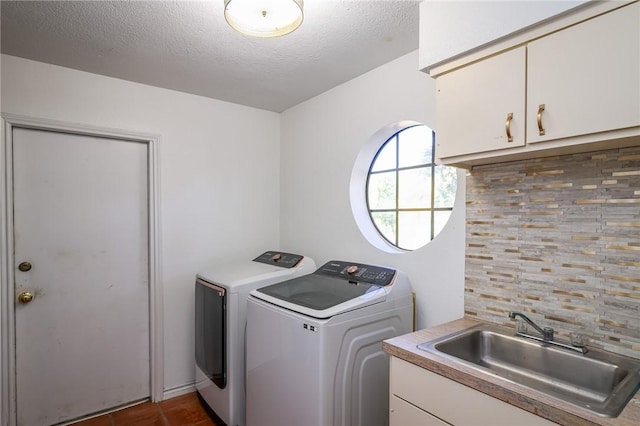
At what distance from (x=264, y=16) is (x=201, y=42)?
2.06 feet

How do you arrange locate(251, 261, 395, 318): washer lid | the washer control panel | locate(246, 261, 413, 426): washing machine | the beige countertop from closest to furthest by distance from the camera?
1. the beige countertop
2. locate(246, 261, 413, 426): washing machine
3. locate(251, 261, 395, 318): washer lid
4. the washer control panel

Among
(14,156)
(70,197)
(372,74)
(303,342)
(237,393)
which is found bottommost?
(237,393)

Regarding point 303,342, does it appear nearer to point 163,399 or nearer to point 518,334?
point 518,334

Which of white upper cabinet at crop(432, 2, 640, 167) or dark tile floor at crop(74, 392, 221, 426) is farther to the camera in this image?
dark tile floor at crop(74, 392, 221, 426)

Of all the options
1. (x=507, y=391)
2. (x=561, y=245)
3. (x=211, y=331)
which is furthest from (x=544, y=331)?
(x=211, y=331)

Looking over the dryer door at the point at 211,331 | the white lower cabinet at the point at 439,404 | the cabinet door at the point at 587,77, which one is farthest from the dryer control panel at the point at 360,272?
the cabinet door at the point at 587,77

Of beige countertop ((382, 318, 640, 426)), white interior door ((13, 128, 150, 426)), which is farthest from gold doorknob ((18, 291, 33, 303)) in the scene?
beige countertop ((382, 318, 640, 426))

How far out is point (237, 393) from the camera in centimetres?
209

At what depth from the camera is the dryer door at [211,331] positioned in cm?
212

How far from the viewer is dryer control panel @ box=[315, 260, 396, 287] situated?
73.2 inches

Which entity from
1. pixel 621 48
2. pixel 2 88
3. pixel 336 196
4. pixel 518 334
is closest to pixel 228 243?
pixel 336 196

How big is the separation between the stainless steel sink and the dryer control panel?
493 millimetres

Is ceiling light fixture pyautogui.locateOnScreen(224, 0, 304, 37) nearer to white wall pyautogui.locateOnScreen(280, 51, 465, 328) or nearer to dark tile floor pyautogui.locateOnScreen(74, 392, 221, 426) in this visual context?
white wall pyautogui.locateOnScreen(280, 51, 465, 328)

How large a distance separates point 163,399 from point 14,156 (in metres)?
1.91
